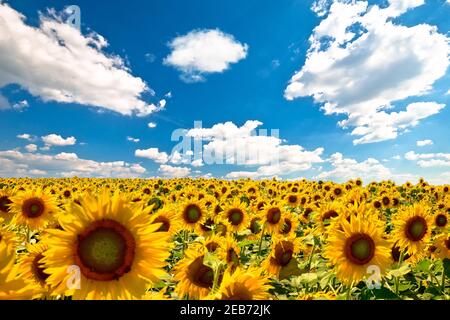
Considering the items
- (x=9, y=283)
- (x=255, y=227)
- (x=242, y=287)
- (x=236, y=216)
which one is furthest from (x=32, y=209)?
(x=242, y=287)

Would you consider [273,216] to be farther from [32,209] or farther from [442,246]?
[32,209]

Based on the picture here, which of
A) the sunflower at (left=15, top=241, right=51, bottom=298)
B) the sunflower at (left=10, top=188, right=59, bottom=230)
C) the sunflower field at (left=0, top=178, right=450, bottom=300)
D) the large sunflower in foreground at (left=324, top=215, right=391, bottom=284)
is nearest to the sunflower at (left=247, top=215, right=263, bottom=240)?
the sunflower field at (left=0, top=178, right=450, bottom=300)

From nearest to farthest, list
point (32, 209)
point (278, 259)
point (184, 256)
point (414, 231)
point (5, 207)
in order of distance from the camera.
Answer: point (184, 256)
point (278, 259)
point (32, 209)
point (414, 231)
point (5, 207)

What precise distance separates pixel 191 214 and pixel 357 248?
4942mm

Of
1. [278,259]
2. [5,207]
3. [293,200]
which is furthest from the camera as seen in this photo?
[293,200]

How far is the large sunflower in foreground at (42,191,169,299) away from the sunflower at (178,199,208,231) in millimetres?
5843

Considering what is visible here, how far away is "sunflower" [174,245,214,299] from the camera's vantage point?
372 cm

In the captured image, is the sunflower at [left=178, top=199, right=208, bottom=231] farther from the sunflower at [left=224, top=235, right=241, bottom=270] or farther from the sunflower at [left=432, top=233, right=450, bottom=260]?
the sunflower at [left=432, top=233, right=450, bottom=260]

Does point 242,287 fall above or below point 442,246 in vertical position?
above

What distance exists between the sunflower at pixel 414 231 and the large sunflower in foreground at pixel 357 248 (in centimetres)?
305

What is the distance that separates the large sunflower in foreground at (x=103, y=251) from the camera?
10.0 feet

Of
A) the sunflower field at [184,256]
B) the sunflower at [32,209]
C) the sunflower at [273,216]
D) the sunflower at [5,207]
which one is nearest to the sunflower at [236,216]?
the sunflower field at [184,256]

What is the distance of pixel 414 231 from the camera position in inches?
296

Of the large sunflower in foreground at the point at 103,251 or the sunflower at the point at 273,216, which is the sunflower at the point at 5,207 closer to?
the sunflower at the point at 273,216
